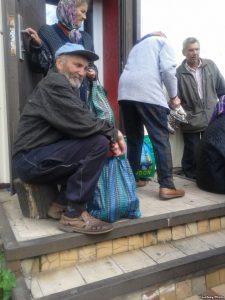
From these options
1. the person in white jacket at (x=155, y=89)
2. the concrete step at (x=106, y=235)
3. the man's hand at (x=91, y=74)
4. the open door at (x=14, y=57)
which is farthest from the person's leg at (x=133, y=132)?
the open door at (x=14, y=57)

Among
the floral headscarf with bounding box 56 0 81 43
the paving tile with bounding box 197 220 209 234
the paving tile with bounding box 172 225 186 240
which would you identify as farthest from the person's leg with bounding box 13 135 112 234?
the floral headscarf with bounding box 56 0 81 43

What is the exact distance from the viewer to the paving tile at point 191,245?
259 cm

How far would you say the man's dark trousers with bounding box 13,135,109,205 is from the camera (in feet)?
7.50

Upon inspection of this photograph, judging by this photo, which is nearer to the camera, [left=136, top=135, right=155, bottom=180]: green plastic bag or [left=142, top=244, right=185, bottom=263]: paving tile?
[left=142, top=244, right=185, bottom=263]: paving tile

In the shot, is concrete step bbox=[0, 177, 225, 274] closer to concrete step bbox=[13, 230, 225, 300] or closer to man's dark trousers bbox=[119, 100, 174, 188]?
concrete step bbox=[13, 230, 225, 300]

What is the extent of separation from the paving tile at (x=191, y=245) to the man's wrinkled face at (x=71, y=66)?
56.1 inches

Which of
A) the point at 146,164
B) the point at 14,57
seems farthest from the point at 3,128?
the point at 146,164

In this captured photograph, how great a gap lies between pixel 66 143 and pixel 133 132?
3.84ft

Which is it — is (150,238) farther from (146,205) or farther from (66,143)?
(66,143)

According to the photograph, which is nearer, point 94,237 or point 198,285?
point 94,237

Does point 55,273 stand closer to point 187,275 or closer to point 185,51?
point 187,275

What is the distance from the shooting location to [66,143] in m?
2.35

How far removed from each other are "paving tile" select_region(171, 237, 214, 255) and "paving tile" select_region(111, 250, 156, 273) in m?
0.31

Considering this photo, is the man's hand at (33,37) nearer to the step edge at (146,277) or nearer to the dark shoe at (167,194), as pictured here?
the dark shoe at (167,194)
